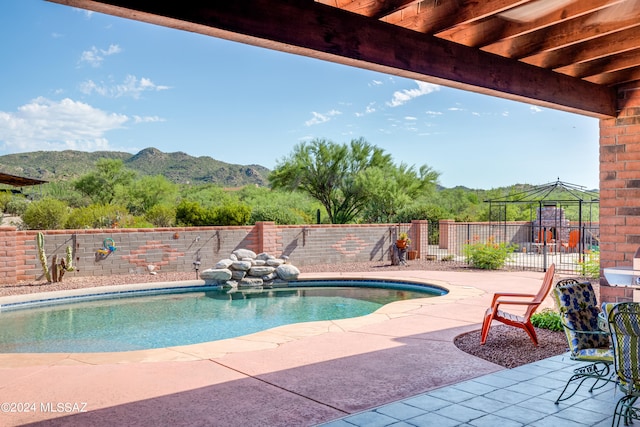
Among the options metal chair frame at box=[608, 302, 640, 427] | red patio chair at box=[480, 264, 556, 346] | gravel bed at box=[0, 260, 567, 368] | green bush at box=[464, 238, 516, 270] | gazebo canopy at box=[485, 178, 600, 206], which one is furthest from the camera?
gazebo canopy at box=[485, 178, 600, 206]

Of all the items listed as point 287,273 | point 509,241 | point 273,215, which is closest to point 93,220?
point 273,215

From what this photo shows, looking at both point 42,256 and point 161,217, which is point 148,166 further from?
point 42,256

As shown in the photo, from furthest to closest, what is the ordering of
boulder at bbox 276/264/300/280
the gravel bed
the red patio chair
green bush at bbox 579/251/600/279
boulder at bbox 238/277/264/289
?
boulder at bbox 276/264/300/280 < boulder at bbox 238/277/264/289 < green bush at bbox 579/251/600/279 < the red patio chair < the gravel bed

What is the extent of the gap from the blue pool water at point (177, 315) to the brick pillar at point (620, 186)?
4682mm

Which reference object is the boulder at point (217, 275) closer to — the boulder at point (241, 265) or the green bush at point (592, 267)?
the boulder at point (241, 265)

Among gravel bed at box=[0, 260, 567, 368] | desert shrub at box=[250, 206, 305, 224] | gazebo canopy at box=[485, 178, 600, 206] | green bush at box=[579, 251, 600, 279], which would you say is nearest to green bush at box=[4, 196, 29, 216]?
desert shrub at box=[250, 206, 305, 224]

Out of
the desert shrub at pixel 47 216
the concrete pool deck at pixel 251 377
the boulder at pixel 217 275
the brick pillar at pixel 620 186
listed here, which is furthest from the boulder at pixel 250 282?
the brick pillar at pixel 620 186

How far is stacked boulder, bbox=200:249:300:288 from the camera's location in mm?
12578

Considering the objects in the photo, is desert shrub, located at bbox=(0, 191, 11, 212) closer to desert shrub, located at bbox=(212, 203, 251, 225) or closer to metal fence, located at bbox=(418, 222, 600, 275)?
desert shrub, located at bbox=(212, 203, 251, 225)

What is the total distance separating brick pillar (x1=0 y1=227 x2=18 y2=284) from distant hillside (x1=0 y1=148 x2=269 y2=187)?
2846 centimetres

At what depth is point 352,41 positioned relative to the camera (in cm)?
365

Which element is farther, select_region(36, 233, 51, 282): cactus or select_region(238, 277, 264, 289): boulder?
select_region(238, 277, 264, 289): boulder

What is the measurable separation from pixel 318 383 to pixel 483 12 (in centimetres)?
323

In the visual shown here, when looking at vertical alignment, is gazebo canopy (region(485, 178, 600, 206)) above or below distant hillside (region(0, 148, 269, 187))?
below
